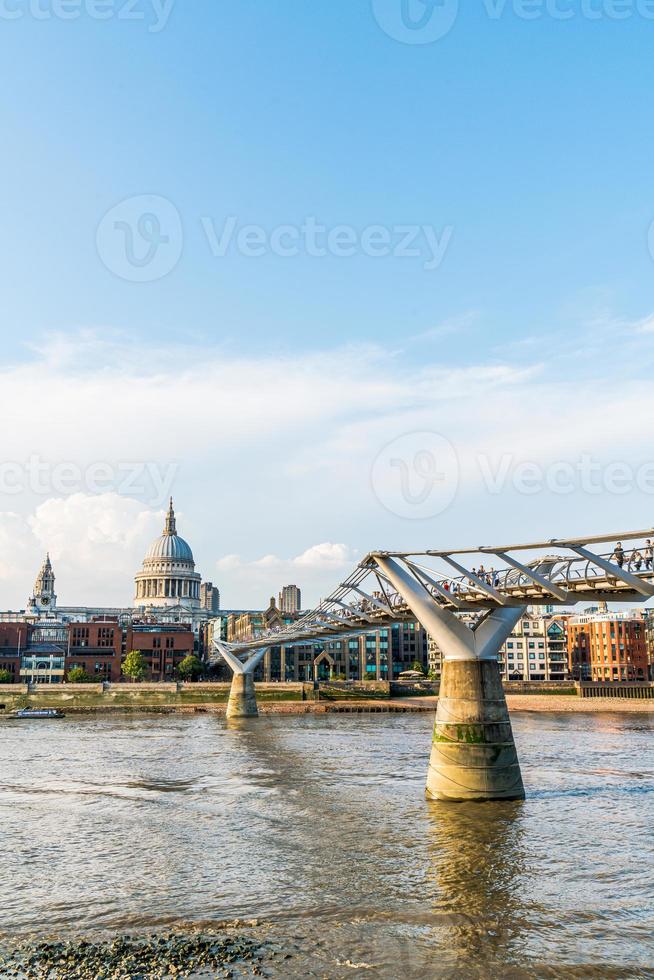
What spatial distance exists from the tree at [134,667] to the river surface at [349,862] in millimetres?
96848

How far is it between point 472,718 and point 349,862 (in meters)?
9.83

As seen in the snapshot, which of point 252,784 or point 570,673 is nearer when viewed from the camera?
point 252,784

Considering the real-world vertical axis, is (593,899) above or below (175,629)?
below

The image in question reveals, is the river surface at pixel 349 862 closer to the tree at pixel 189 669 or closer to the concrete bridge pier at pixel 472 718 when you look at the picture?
the concrete bridge pier at pixel 472 718

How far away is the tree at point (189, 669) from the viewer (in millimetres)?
150250

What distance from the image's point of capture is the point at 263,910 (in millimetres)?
21250

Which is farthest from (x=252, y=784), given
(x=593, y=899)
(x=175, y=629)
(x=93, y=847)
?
(x=175, y=629)

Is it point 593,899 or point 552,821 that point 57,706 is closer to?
point 552,821

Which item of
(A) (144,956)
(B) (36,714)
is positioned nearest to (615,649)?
(B) (36,714)

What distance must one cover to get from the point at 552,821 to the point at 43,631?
159 m

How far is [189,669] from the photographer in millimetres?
150000

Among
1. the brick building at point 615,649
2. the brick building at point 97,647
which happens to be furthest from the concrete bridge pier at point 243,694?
the brick building at point 615,649

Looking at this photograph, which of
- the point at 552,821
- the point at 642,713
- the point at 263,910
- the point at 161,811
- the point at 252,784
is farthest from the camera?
the point at 642,713

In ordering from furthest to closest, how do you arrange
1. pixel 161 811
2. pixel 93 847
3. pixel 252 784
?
pixel 252 784, pixel 161 811, pixel 93 847
